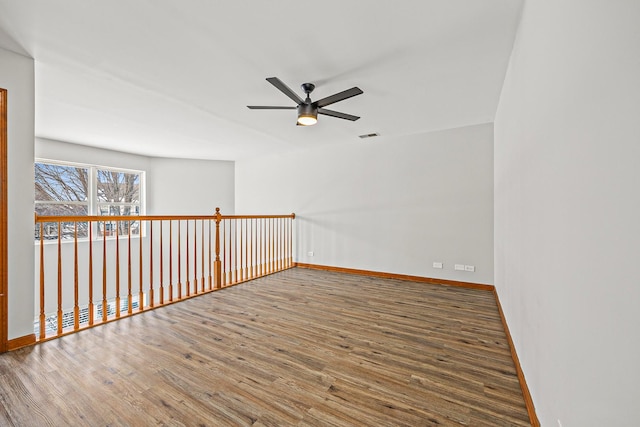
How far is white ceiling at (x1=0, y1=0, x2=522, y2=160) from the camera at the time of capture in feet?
5.72

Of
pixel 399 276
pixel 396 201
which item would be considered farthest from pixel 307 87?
pixel 399 276

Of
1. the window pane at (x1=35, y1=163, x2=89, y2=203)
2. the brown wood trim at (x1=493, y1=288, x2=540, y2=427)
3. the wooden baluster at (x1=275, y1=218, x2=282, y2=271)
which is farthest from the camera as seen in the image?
the wooden baluster at (x1=275, y1=218, x2=282, y2=271)

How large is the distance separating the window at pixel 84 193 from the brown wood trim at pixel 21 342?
2262mm

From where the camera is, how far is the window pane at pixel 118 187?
5.41 metres

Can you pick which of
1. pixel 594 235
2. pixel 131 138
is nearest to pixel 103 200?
pixel 131 138

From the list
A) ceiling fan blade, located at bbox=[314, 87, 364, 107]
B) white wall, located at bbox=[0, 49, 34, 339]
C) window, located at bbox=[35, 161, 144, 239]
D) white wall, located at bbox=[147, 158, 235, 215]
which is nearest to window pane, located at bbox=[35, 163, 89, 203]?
window, located at bbox=[35, 161, 144, 239]

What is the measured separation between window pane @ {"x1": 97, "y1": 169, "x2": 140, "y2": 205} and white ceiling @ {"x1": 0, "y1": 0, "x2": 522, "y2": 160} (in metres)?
1.80

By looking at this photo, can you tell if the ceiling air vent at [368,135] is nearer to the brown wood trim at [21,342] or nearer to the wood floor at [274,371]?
the wood floor at [274,371]

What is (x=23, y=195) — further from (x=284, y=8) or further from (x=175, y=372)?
(x=284, y=8)

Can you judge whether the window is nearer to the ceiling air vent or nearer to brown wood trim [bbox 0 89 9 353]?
brown wood trim [bbox 0 89 9 353]

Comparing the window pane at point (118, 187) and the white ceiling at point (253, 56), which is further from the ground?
the white ceiling at point (253, 56)

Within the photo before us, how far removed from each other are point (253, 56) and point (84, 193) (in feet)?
16.5

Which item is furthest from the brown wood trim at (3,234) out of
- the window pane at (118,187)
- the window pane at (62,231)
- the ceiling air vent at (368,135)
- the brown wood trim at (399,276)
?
the ceiling air vent at (368,135)

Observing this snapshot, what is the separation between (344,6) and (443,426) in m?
2.47
